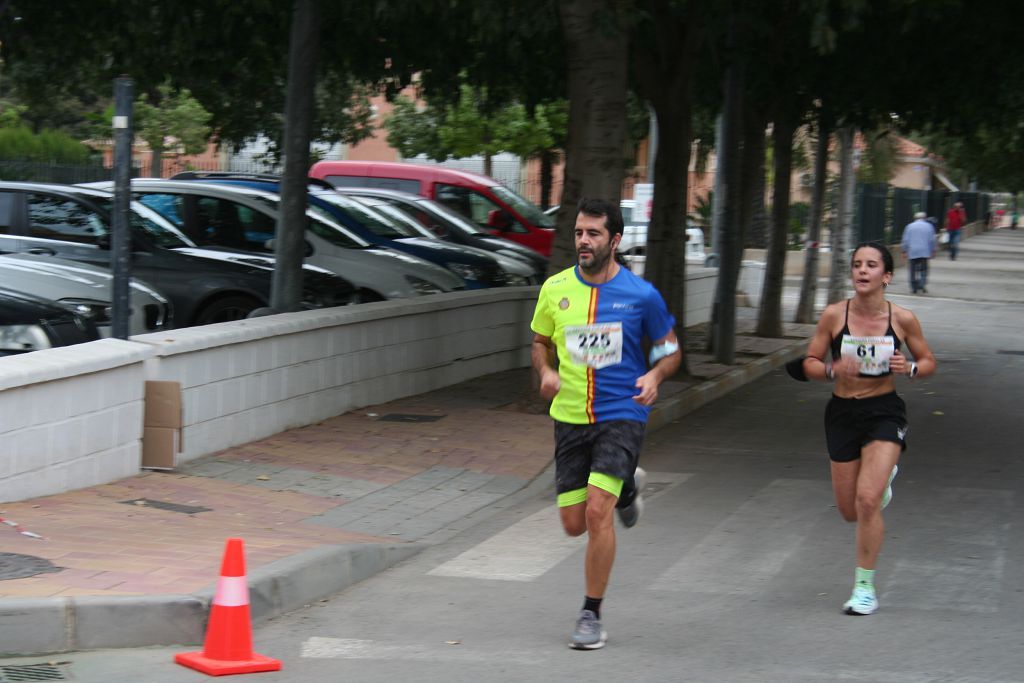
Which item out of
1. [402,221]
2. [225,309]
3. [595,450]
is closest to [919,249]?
[402,221]

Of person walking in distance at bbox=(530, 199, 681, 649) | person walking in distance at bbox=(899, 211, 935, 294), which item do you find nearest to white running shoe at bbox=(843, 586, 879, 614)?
person walking in distance at bbox=(530, 199, 681, 649)

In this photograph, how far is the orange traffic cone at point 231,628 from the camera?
18.0 ft

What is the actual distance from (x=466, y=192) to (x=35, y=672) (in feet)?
63.4

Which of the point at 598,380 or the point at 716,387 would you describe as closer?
the point at 598,380

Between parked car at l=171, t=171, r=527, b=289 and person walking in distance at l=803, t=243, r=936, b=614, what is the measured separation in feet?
34.4

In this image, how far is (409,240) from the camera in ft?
59.2

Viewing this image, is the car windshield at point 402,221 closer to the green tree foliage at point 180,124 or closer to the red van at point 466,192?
the red van at point 466,192

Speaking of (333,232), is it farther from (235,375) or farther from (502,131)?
(502,131)

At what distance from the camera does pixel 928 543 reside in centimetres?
795

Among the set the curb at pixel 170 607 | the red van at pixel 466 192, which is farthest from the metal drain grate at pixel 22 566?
the red van at pixel 466 192

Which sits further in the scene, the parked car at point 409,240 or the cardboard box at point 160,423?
the parked car at point 409,240

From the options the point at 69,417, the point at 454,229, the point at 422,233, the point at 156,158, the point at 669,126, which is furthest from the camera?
the point at 156,158

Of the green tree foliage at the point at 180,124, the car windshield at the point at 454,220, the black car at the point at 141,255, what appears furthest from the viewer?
the green tree foliage at the point at 180,124

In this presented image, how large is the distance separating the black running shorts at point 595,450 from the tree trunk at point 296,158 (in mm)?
6627
